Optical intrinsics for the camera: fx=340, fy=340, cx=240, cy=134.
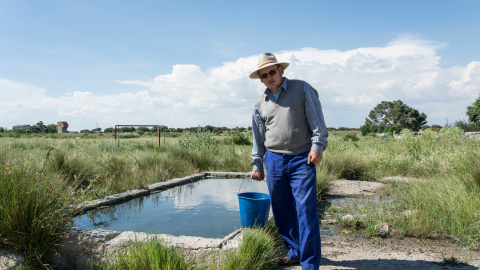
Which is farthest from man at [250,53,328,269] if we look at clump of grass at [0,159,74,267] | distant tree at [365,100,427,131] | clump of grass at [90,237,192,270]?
distant tree at [365,100,427,131]

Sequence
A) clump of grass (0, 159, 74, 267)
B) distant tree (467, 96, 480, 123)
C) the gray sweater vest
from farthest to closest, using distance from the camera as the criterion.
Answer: distant tree (467, 96, 480, 123) < clump of grass (0, 159, 74, 267) < the gray sweater vest

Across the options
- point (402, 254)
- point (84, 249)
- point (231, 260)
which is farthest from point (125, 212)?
point (402, 254)

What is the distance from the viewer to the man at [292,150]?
2.62 meters

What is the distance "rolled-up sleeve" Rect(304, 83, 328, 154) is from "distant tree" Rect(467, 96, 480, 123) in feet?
115

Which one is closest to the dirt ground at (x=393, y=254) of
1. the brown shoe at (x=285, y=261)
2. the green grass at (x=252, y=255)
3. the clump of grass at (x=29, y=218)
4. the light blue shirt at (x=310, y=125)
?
the brown shoe at (x=285, y=261)

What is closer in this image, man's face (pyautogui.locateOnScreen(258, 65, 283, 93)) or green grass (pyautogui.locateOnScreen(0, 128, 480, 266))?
man's face (pyautogui.locateOnScreen(258, 65, 283, 93))

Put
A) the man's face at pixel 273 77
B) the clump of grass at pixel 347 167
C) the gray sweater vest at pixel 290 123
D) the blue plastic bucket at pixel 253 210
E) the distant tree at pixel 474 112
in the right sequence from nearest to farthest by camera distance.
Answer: the gray sweater vest at pixel 290 123, the man's face at pixel 273 77, the blue plastic bucket at pixel 253 210, the clump of grass at pixel 347 167, the distant tree at pixel 474 112

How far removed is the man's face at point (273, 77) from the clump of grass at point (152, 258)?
1.53 m

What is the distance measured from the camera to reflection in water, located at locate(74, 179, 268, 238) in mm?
3963

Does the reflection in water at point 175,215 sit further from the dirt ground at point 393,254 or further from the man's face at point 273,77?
the man's face at point 273,77

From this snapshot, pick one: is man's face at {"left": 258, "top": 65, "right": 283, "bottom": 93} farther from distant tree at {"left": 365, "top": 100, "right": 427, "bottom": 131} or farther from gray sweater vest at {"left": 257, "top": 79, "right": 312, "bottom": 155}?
distant tree at {"left": 365, "top": 100, "right": 427, "bottom": 131}

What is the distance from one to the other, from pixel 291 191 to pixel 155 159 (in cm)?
591

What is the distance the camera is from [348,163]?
8430mm

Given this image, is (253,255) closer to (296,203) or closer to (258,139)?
(296,203)
